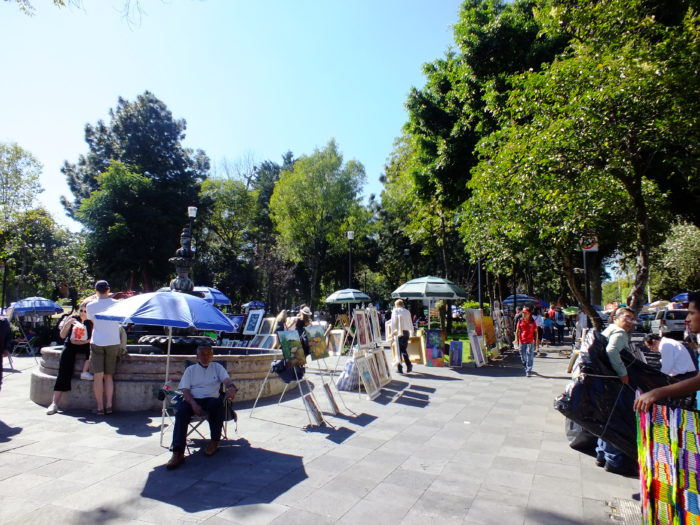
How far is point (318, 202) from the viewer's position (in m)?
37.3

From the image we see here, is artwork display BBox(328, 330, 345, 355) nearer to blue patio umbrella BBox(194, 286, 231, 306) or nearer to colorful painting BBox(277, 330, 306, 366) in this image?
blue patio umbrella BBox(194, 286, 231, 306)

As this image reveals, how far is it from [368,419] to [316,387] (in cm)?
274

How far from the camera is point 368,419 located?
716cm

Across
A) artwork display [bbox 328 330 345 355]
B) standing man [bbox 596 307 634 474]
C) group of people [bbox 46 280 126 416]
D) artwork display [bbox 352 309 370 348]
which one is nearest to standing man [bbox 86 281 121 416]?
group of people [bbox 46 280 126 416]

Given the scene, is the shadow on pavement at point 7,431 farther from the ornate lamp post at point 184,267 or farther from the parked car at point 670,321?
the parked car at point 670,321

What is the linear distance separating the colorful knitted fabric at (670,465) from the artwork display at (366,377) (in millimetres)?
5485

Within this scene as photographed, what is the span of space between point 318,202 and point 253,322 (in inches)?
930

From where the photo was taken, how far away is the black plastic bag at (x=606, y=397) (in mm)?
4457

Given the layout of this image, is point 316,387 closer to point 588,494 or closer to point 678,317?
point 588,494

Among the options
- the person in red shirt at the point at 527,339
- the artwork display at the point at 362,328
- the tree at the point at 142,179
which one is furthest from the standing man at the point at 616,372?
the tree at the point at 142,179

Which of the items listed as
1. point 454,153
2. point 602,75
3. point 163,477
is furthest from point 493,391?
point 454,153

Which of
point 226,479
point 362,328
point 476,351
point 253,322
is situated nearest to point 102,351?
point 226,479

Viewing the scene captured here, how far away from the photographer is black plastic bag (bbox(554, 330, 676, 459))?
446 centimetres

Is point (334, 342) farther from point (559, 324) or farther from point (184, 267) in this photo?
point (559, 324)
